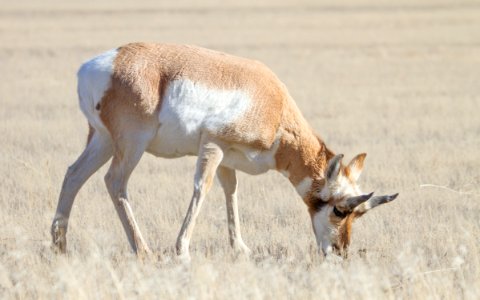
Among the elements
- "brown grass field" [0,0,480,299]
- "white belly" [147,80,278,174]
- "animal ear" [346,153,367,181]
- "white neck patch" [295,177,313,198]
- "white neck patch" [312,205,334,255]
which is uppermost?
"white belly" [147,80,278,174]

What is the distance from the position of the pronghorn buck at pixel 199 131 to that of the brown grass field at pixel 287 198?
378 mm

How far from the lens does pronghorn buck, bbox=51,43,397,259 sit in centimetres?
877

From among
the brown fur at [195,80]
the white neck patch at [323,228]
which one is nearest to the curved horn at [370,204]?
the white neck patch at [323,228]

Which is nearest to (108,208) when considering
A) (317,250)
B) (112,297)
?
(317,250)

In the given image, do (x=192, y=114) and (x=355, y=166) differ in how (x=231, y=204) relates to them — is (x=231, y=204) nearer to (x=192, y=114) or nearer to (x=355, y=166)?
(x=192, y=114)

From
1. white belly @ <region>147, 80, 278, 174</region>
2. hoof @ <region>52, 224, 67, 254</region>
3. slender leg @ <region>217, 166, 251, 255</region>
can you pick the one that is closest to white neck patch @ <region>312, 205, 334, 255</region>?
slender leg @ <region>217, 166, 251, 255</region>

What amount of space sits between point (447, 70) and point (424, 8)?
98.1 feet

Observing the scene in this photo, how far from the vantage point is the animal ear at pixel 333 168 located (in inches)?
338

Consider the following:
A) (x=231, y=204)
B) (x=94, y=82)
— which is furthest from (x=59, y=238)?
(x=231, y=204)

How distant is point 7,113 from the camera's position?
18.3 metres

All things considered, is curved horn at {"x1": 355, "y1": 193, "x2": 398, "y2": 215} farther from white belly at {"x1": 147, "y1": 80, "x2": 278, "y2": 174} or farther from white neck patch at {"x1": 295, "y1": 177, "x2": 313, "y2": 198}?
white belly at {"x1": 147, "y1": 80, "x2": 278, "y2": 174}

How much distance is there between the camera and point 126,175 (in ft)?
29.3

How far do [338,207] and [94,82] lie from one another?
100 inches

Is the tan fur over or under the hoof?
over
